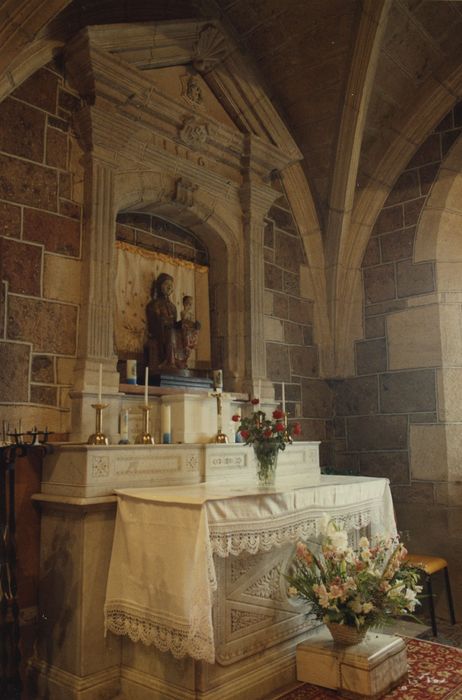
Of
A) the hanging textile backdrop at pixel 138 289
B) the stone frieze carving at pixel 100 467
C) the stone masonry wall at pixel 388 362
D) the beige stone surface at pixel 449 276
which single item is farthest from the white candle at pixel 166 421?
the beige stone surface at pixel 449 276

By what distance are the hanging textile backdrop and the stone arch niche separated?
280 mm

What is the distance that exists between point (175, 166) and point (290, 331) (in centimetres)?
195

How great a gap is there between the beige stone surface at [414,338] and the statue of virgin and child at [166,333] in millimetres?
2214

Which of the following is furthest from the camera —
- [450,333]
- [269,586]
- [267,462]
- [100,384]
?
[450,333]

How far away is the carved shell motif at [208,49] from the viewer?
16.9 ft

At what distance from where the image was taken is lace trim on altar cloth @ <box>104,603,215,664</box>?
9.56 ft

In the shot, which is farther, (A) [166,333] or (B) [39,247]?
(A) [166,333]

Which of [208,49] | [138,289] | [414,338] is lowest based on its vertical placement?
[414,338]

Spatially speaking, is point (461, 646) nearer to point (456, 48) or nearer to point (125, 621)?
point (125, 621)

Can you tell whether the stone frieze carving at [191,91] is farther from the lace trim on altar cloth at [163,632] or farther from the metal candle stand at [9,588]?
the lace trim on altar cloth at [163,632]

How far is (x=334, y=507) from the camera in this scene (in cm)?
404

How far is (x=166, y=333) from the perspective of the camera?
4852 millimetres

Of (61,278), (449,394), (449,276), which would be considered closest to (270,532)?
(61,278)

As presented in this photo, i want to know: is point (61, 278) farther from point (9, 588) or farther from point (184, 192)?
point (9, 588)
